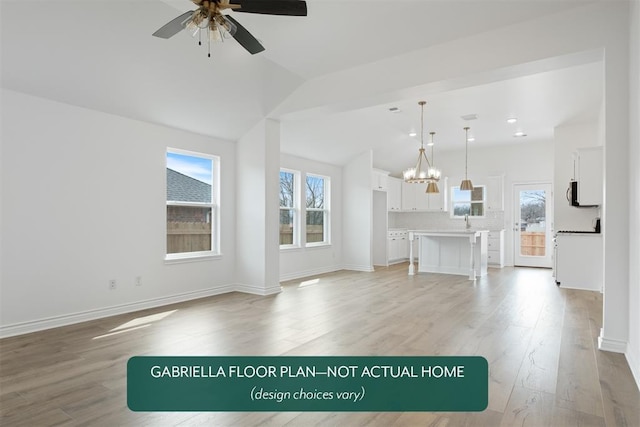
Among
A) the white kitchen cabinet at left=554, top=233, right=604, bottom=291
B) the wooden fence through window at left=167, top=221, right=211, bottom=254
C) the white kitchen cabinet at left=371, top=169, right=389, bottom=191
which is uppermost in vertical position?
the white kitchen cabinet at left=371, top=169, right=389, bottom=191

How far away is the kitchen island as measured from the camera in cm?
719

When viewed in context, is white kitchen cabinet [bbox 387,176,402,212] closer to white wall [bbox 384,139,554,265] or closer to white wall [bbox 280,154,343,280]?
white wall [bbox 384,139,554,265]

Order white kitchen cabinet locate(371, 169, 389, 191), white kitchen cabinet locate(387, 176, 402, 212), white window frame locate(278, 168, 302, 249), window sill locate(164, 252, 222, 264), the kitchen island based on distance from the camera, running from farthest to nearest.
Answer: white kitchen cabinet locate(387, 176, 402, 212)
white kitchen cabinet locate(371, 169, 389, 191)
white window frame locate(278, 168, 302, 249)
the kitchen island
window sill locate(164, 252, 222, 264)

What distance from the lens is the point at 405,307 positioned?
187 inches

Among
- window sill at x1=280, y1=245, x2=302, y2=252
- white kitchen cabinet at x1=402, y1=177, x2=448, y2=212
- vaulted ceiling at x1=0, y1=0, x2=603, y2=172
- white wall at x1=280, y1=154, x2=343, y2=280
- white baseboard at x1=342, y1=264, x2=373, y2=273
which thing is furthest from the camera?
white kitchen cabinet at x1=402, y1=177, x2=448, y2=212

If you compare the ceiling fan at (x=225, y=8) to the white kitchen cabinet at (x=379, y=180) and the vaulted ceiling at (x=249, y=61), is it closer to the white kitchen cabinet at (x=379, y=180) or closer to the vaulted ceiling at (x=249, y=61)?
the vaulted ceiling at (x=249, y=61)

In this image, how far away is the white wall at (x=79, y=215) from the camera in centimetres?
365

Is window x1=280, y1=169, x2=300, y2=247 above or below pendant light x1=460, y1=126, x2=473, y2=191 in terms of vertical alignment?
below

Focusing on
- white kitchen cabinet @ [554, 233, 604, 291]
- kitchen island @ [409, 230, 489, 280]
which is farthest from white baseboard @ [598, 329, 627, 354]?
kitchen island @ [409, 230, 489, 280]

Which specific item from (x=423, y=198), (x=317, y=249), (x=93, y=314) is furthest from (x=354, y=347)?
(x=423, y=198)

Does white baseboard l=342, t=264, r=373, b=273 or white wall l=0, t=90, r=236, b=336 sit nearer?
white wall l=0, t=90, r=236, b=336

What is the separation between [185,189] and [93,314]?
2009 mm

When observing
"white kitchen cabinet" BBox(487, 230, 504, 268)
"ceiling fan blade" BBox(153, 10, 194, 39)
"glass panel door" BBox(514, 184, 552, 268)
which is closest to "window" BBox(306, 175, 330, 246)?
"white kitchen cabinet" BBox(487, 230, 504, 268)

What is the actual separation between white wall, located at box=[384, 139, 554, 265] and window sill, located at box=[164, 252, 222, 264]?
6861 millimetres
